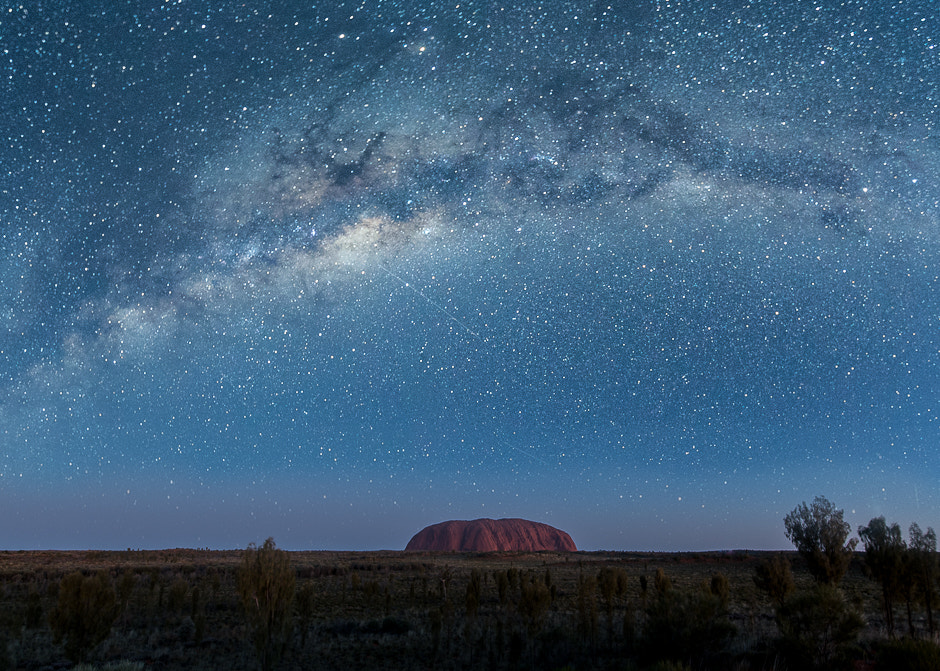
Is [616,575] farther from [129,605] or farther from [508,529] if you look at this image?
[508,529]

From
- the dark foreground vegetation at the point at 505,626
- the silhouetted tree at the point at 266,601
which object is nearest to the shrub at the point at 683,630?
the dark foreground vegetation at the point at 505,626

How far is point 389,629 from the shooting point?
21.4 metres

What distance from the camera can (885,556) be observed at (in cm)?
1927

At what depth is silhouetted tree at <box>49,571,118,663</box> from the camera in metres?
14.3

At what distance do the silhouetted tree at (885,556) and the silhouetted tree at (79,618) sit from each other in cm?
2349

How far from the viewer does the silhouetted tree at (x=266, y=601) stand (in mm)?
14117

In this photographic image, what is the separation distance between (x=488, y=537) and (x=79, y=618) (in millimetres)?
171784

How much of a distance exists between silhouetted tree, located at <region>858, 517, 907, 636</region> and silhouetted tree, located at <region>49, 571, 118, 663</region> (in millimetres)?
23487

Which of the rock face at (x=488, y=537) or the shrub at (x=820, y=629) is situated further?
the rock face at (x=488, y=537)

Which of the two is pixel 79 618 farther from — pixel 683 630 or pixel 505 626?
pixel 683 630

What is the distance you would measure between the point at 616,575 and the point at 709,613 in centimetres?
1215

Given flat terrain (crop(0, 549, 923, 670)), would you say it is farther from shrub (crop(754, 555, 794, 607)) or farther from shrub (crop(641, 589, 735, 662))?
shrub (crop(754, 555, 794, 607))

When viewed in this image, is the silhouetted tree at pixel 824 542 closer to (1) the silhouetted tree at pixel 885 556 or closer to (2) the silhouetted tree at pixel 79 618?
(1) the silhouetted tree at pixel 885 556

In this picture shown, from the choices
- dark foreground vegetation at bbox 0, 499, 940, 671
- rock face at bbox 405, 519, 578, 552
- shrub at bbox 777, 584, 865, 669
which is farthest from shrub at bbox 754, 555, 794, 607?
rock face at bbox 405, 519, 578, 552
